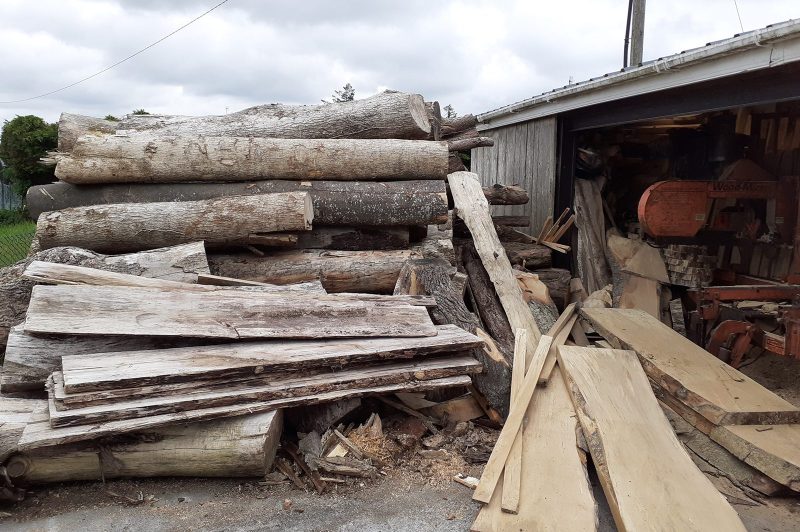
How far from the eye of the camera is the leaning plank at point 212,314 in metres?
3.81

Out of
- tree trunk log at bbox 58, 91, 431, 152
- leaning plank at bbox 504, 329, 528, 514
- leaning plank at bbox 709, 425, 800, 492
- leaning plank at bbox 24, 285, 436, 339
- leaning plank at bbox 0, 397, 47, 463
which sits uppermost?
tree trunk log at bbox 58, 91, 431, 152

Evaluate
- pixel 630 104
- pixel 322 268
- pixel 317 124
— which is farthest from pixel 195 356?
pixel 630 104

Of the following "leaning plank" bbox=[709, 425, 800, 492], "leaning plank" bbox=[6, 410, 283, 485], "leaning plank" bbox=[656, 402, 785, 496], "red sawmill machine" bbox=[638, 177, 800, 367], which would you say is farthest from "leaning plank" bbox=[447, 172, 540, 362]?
"leaning plank" bbox=[6, 410, 283, 485]

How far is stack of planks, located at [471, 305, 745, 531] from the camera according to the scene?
2.94 metres

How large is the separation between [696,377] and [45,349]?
4.67 meters

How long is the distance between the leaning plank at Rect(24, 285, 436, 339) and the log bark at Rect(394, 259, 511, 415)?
0.42 metres

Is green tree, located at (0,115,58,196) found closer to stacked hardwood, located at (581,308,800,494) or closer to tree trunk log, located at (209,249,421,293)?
tree trunk log, located at (209,249,421,293)

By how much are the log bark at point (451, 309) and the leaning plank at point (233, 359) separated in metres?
0.31

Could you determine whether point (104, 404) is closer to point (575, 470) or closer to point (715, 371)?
point (575, 470)

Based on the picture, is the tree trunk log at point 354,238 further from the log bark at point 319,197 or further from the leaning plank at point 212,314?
the leaning plank at point 212,314

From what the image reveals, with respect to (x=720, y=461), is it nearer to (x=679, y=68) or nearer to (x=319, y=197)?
(x=679, y=68)

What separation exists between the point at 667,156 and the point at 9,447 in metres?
8.41

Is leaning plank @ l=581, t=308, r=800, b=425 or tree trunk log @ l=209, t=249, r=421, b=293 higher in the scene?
tree trunk log @ l=209, t=249, r=421, b=293

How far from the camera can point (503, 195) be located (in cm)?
776
